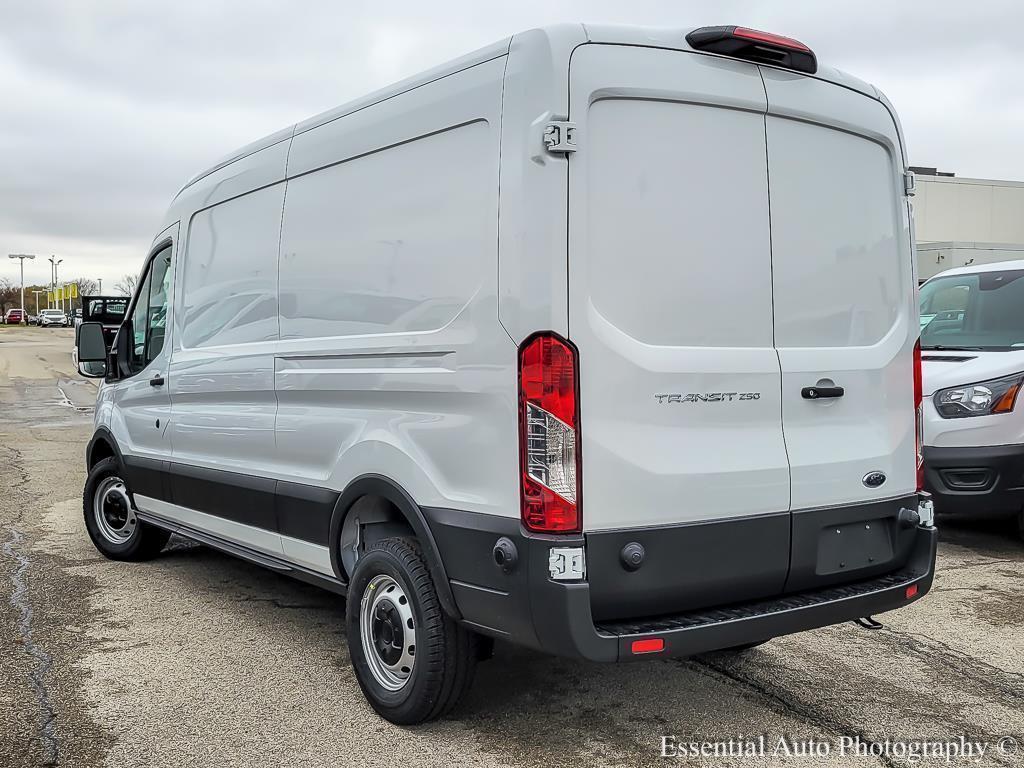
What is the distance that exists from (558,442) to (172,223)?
3.71 meters

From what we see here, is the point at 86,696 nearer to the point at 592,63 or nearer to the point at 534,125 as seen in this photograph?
the point at 534,125

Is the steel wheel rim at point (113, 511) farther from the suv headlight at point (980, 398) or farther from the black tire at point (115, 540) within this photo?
the suv headlight at point (980, 398)

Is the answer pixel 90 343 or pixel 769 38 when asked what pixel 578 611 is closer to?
pixel 769 38

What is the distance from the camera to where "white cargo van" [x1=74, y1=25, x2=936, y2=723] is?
3.29m

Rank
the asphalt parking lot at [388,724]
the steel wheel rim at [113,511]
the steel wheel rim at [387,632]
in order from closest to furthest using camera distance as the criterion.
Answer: the asphalt parking lot at [388,724]
the steel wheel rim at [387,632]
the steel wheel rim at [113,511]

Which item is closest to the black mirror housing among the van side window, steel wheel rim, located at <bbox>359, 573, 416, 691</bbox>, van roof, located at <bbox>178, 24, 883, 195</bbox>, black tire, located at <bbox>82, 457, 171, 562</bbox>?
the van side window

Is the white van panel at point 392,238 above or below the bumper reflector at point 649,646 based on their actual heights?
above

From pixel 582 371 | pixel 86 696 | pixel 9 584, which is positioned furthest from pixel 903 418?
pixel 9 584

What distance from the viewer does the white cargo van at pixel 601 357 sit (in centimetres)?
329

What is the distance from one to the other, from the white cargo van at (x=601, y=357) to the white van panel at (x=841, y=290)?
0.01 meters

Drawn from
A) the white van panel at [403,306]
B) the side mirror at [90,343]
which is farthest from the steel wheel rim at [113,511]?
the white van panel at [403,306]

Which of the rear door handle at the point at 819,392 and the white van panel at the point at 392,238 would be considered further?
the rear door handle at the point at 819,392

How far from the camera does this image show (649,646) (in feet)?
10.8

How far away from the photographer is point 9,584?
5988 millimetres
